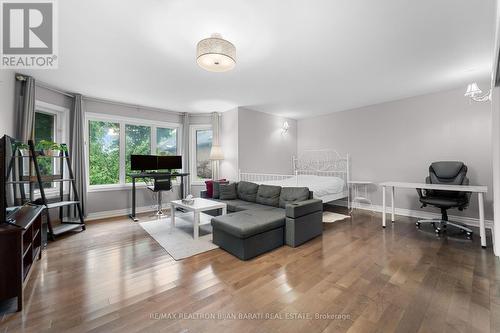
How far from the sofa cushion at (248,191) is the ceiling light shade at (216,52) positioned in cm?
244

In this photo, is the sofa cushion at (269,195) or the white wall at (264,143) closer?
the sofa cushion at (269,195)

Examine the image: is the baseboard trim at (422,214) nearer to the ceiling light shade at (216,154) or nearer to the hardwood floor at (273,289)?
the hardwood floor at (273,289)

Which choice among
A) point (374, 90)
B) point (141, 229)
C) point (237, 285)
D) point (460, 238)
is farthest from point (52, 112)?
point (460, 238)

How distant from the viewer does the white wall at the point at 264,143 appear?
5.10m

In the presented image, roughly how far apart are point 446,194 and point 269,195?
3061mm

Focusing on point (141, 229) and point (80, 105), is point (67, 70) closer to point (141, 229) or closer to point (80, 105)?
point (80, 105)

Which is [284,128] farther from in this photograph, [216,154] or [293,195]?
[293,195]

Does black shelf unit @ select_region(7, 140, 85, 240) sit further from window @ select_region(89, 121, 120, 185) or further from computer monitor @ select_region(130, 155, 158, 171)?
computer monitor @ select_region(130, 155, 158, 171)

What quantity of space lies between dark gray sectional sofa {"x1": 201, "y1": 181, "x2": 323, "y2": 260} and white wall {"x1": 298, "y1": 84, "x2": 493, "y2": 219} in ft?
8.21

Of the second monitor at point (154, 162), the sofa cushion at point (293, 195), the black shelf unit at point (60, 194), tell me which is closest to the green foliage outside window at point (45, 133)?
the black shelf unit at point (60, 194)

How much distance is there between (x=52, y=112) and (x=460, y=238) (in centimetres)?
737

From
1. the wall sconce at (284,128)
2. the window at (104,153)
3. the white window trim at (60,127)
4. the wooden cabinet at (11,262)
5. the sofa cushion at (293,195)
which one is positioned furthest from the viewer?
the wall sconce at (284,128)

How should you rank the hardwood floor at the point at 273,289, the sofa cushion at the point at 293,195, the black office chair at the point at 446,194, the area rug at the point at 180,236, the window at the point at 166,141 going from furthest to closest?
the window at the point at 166,141, the sofa cushion at the point at 293,195, the black office chair at the point at 446,194, the area rug at the point at 180,236, the hardwood floor at the point at 273,289

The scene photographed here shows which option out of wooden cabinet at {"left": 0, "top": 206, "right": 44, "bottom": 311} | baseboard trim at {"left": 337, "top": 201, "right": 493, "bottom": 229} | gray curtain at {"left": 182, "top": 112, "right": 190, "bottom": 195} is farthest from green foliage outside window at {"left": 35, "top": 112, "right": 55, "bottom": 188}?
baseboard trim at {"left": 337, "top": 201, "right": 493, "bottom": 229}
